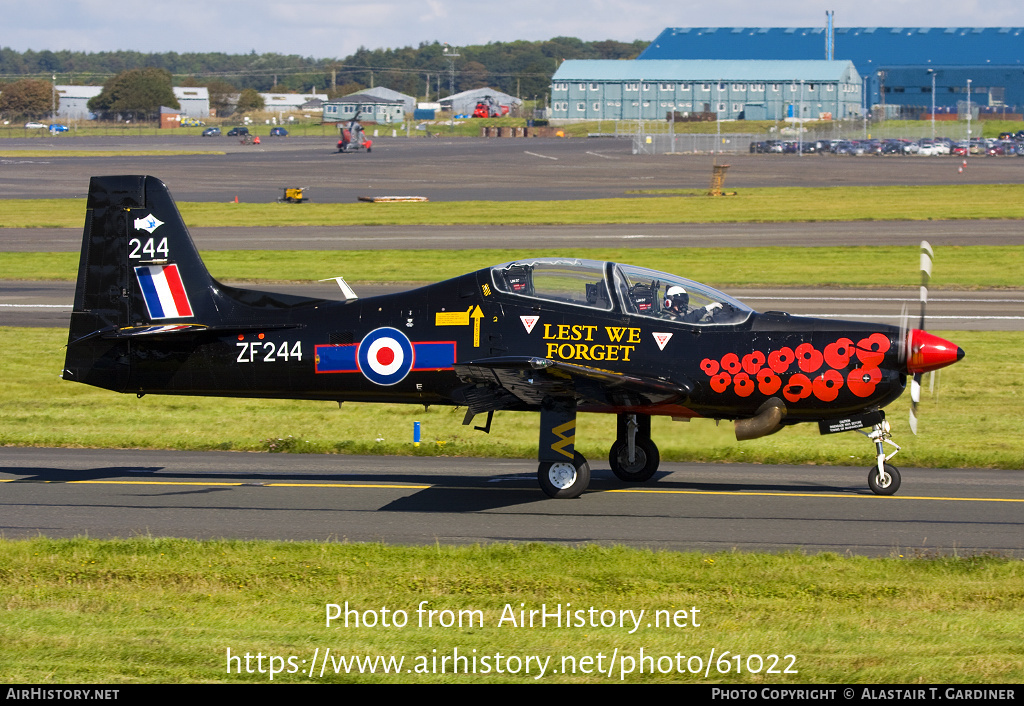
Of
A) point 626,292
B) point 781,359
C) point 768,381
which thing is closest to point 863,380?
point 781,359

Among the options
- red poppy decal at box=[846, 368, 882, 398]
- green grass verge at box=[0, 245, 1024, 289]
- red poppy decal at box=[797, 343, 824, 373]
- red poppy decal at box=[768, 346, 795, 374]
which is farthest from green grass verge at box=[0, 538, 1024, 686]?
green grass verge at box=[0, 245, 1024, 289]

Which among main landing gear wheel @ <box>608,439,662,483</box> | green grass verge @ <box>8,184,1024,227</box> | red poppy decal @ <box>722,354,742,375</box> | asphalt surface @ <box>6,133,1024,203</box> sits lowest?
main landing gear wheel @ <box>608,439,662,483</box>

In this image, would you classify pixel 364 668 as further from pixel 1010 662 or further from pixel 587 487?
pixel 587 487

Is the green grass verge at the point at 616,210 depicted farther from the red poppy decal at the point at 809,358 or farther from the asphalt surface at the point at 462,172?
the red poppy decal at the point at 809,358

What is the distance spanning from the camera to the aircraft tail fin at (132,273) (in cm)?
1476

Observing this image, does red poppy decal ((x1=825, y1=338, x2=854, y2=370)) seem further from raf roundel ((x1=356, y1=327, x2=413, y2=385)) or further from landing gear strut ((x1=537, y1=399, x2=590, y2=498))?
raf roundel ((x1=356, y1=327, x2=413, y2=385))

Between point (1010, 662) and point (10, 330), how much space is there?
25391 millimetres

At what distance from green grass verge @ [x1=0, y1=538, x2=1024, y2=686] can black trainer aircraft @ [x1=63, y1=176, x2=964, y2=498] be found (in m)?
2.54

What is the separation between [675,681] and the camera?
7.49 meters

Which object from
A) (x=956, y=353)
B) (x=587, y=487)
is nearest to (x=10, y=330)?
(x=587, y=487)

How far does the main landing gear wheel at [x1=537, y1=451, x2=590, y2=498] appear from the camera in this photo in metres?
13.5

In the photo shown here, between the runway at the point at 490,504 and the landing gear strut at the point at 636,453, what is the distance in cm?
25

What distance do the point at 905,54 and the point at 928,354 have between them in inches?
7192

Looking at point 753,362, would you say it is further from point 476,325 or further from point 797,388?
point 476,325
